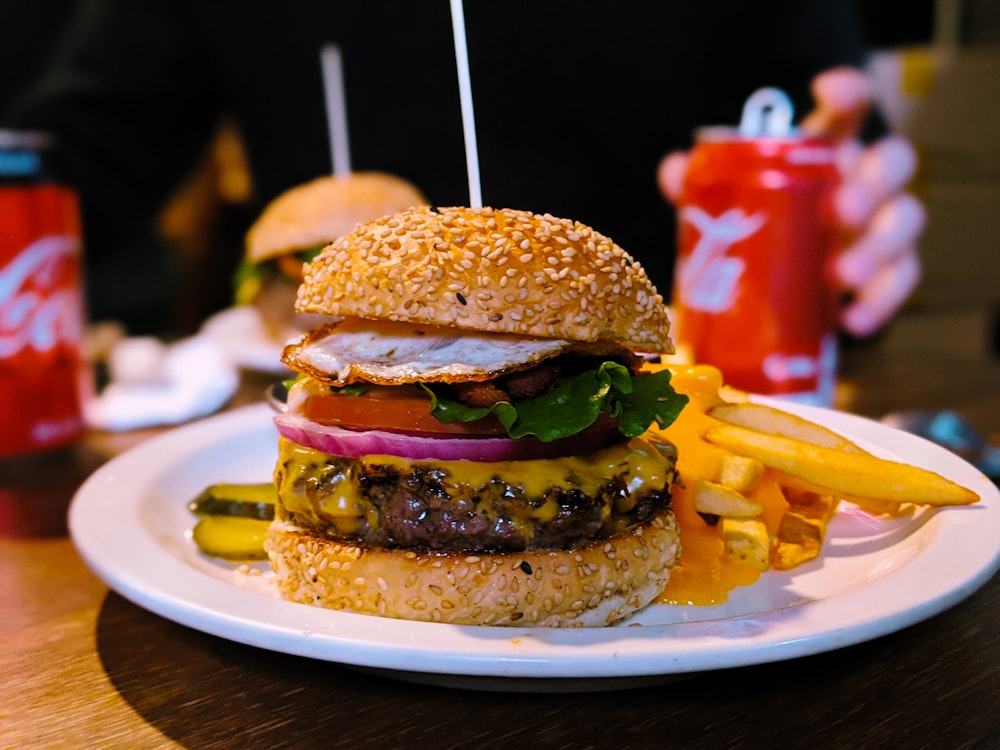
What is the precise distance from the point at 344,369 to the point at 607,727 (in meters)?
0.66

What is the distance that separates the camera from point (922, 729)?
1.11 m

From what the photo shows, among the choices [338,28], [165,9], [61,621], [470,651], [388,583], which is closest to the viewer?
[470,651]

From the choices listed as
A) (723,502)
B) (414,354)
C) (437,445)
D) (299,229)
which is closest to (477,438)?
(437,445)

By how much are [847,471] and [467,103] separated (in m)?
0.91

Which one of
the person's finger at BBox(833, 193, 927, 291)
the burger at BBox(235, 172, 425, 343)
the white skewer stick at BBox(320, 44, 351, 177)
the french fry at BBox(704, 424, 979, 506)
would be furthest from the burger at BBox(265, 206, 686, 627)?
the person's finger at BBox(833, 193, 927, 291)

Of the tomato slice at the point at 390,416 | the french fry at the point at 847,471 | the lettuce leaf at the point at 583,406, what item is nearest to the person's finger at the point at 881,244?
the french fry at the point at 847,471

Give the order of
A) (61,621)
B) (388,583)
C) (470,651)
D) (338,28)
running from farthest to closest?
(338,28) < (61,621) < (388,583) < (470,651)

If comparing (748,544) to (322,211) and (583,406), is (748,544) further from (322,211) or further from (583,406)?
(322,211)

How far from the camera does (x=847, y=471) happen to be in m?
1.57

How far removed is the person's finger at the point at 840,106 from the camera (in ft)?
11.6

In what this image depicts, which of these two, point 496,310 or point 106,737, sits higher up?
point 496,310

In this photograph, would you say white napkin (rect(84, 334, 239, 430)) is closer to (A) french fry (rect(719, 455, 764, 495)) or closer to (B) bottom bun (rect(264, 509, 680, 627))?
(B) bottom bun (rect(264, 509, 680, 627))

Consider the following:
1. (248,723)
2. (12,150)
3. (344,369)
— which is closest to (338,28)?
(12,150)

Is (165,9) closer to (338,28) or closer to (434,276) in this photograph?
(338,28)
